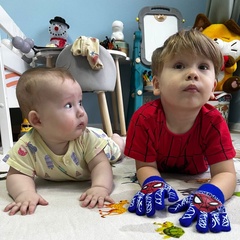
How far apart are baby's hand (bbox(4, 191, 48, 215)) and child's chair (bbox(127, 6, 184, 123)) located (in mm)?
1455

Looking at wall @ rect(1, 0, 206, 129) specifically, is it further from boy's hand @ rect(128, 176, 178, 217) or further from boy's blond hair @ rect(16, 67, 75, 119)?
boy's hand @ rect(128, 176, 178, 217)

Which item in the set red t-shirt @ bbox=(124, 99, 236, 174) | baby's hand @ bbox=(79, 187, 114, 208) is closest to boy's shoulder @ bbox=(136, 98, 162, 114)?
red t-shirt @ bbox=(124, 99, 236, 174)

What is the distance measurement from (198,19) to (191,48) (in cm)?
149

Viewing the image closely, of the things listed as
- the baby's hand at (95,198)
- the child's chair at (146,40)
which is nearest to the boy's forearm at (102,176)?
the baby's hand at (95,198)

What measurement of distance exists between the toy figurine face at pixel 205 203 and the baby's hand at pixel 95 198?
18cm

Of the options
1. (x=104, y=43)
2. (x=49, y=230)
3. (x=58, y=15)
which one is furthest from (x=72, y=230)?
(x=58, y=15)

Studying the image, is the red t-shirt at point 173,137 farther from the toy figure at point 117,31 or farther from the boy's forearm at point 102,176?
the toy figure at point 117,31

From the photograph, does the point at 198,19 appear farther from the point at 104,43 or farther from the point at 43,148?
the point at 43,148

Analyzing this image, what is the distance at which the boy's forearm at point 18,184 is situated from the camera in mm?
626

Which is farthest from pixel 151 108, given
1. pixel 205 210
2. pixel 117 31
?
pixel 117 31

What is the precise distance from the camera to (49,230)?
1.51 ft

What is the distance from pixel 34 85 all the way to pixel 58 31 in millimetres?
1506

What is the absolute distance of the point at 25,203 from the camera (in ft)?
1.84

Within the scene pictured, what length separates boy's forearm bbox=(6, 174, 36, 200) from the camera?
63 centimetres
